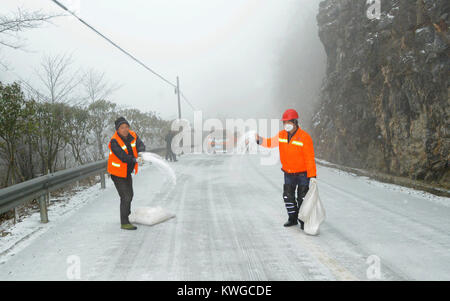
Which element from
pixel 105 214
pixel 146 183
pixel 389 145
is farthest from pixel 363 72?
pixel 105 214

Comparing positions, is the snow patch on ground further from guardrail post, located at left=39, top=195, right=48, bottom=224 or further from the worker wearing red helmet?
the worker wearing red helmet

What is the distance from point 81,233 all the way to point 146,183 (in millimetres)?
5192

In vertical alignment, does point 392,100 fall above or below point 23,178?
above

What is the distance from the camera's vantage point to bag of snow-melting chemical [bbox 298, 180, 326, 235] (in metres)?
5.09

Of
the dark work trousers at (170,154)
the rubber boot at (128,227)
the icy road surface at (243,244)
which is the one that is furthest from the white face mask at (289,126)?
the dark work trousers at (170,154)

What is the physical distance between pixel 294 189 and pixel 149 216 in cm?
261

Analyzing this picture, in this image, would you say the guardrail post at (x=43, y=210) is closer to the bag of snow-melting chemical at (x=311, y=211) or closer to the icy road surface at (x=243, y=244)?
the icy road surface at (x=243, y=244)

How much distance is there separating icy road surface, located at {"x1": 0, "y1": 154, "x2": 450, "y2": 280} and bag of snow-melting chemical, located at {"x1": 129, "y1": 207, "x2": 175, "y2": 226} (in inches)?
5.5

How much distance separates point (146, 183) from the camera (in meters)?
10.7

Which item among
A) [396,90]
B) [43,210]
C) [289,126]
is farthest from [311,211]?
[396,90]

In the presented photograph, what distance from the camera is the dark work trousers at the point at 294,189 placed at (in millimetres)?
5391
